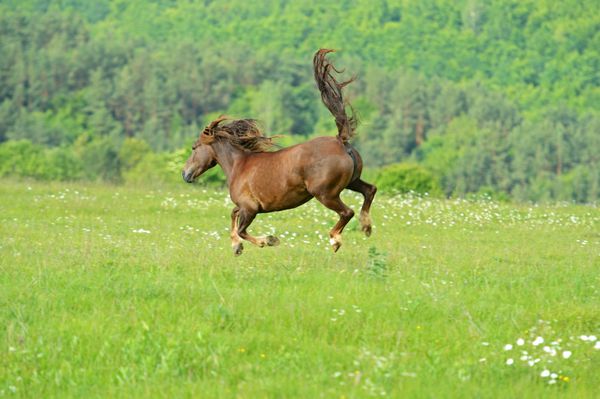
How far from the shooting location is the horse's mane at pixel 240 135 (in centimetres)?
1638

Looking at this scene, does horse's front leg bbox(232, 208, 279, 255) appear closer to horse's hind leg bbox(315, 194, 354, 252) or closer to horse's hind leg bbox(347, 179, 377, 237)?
horse's hind leg bbox(315, 194, 354, 252)

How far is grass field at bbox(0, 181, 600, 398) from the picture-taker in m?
9.77

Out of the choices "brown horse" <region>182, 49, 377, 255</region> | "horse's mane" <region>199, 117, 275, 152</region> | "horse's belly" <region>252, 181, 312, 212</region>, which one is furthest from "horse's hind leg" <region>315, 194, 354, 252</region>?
"horse's mane" <region>199, 117, 275, 152</region>

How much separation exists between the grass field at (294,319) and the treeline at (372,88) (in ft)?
290

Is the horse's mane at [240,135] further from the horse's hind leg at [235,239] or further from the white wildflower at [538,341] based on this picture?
the white wildflower at [538,341]

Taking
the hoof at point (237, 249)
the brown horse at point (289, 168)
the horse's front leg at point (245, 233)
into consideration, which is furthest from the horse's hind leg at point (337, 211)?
the hoof at point (237, 249)

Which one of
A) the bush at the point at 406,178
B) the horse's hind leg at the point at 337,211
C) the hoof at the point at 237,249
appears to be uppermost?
the horse's hind leg at the point at 337,211

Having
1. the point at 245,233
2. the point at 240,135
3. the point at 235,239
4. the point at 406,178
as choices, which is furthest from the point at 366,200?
the point at 406,178

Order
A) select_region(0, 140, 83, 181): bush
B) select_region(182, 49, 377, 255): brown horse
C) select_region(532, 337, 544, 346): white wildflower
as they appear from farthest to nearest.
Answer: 1. select_region(0, 140, 83, 181): bush
2. select_region(182, 49, 377, 255): brown horse
3. select_region(532, 337, 544, 346): white wildflower

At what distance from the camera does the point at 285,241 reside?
1862 centimetres

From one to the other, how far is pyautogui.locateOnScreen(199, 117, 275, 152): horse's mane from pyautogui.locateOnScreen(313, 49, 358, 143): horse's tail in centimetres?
121

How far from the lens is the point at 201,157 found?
16.7 m

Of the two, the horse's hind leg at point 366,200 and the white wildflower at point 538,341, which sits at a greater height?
the white wildflower at point 538,341

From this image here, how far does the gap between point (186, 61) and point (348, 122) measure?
142m
